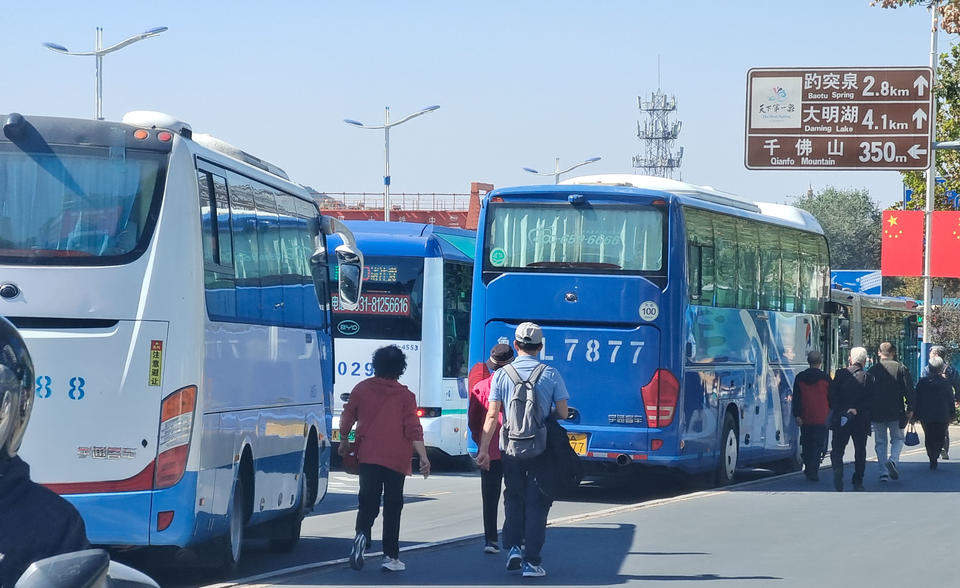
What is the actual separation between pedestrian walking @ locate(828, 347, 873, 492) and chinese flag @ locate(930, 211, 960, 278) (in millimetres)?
20588

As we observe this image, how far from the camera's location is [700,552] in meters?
12.8

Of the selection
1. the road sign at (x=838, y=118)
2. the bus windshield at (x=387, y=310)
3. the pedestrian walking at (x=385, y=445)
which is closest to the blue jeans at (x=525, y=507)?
the pedestrian walking at (x=385, y=445)

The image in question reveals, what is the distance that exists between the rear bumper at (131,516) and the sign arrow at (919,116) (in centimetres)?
1864

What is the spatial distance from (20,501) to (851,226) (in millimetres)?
110037

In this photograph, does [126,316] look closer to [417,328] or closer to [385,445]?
[385,445]

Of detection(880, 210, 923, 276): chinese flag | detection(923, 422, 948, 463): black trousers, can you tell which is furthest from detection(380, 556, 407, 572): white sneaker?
detection(880, 210, 923, 276): chinese flag

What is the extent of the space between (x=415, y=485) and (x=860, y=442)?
19.0ft

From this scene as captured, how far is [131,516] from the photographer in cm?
940

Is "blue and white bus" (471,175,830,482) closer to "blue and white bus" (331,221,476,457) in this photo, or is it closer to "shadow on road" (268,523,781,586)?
"blue and white bus" (331,221,476,457)

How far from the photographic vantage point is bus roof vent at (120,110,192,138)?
10094 millimetres

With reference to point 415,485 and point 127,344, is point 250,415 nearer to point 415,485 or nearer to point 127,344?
point 127,344

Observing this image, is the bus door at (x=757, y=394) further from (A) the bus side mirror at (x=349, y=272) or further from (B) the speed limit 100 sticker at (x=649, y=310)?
(A) the bus side mirror at (x=349, y=272)

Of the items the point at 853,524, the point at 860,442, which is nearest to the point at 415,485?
the point at 860,442

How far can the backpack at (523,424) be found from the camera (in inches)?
436
